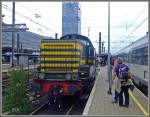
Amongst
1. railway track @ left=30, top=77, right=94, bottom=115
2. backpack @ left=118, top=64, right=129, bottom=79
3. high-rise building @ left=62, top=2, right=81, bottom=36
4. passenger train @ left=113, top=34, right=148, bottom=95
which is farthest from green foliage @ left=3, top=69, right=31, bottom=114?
high-rise building @ left=62, top=2, right=81, bottom=36

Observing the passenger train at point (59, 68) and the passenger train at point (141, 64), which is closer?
the passenger train at point (59, 68)

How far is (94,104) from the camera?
42.8ft

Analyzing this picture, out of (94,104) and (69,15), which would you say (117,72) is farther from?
(69,15)

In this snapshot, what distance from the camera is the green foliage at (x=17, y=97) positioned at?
1514 cm

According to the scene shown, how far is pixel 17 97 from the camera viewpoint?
15430 mm

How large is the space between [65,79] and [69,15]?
56.3ft

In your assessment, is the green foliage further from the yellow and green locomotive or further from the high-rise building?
the high-rise building

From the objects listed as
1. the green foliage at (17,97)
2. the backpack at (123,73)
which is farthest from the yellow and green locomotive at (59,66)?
the backpack at (123,73)

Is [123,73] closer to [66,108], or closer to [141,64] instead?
[66,108]

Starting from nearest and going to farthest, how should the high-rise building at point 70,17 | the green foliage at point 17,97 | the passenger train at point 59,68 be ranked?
the green foliage at point 17,97
the passenger train at point 59,68
the high-rise building at point 70,17

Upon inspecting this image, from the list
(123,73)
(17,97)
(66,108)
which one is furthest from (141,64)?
(17,97)

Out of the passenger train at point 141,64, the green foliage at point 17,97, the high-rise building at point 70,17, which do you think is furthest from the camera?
the high-rise building at point 70,17

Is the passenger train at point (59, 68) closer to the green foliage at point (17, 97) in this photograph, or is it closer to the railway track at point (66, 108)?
the green foliage at point (17, 97)

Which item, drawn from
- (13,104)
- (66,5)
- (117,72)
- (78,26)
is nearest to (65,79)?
(13,104)
